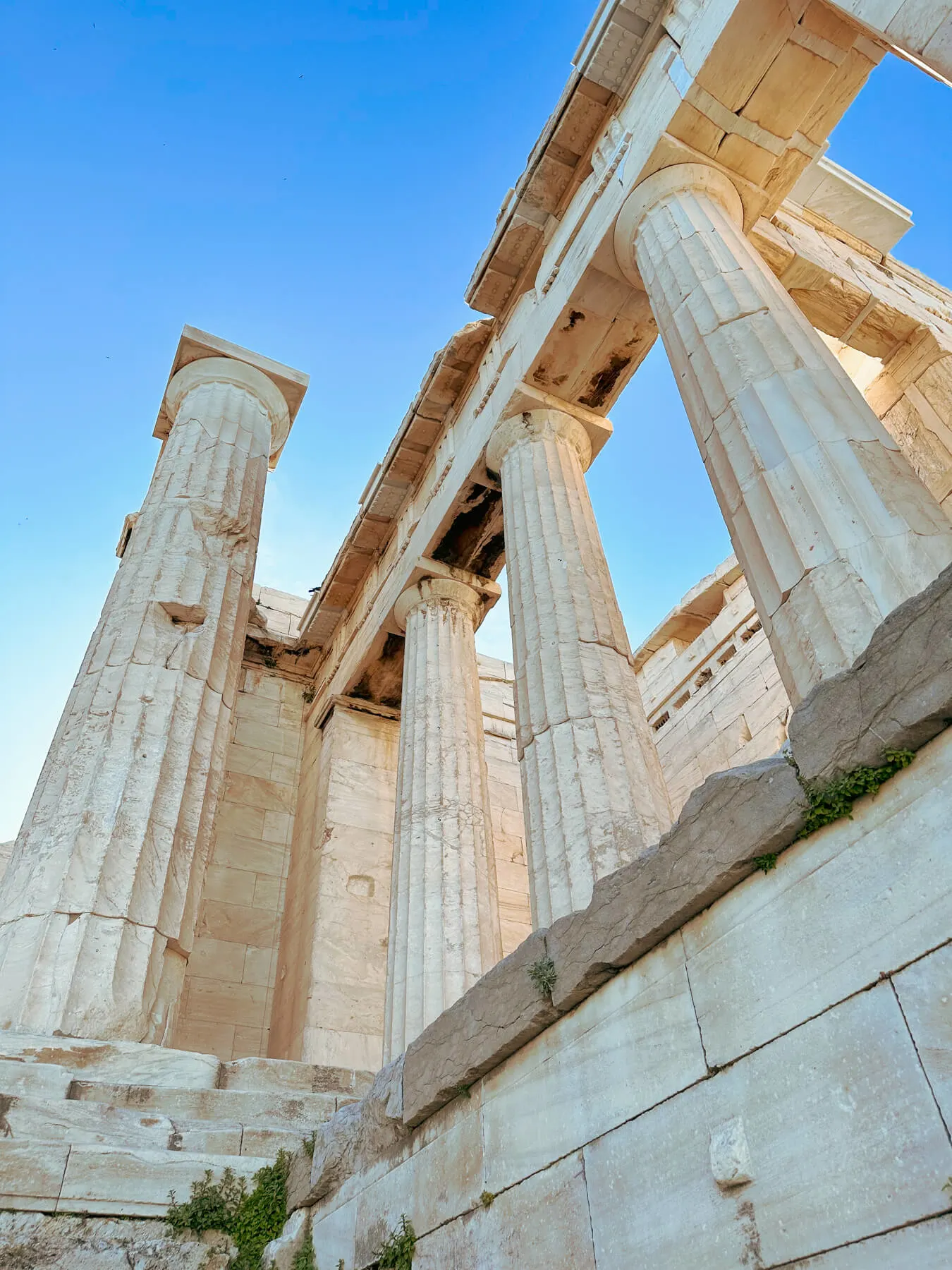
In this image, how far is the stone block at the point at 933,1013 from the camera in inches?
106

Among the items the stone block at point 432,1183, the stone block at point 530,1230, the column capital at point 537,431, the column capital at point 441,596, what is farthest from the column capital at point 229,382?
the stone block at point 530,1230

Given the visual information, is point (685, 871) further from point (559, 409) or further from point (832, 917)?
point (559, 409)

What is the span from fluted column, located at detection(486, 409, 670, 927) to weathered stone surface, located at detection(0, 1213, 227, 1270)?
3823 mm

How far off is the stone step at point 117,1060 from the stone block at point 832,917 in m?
6.01

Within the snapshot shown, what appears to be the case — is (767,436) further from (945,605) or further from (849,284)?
(849,284)

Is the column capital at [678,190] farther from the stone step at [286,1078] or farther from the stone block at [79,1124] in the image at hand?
the stone block at [79,1124]

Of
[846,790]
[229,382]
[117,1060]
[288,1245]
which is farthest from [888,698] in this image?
[229,382]

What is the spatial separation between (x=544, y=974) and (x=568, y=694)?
5.59m

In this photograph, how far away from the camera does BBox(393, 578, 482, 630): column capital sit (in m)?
15.8

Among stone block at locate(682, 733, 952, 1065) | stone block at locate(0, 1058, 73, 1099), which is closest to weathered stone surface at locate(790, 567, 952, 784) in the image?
stone block at locate(682, 733, 952, 1065)

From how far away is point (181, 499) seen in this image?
14.1 metres

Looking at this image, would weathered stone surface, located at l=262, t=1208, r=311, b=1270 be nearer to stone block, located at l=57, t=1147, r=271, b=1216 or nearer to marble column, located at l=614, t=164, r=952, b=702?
stone block, located at l=57, t=1147, r=271, b=1216

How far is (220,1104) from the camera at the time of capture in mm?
7793

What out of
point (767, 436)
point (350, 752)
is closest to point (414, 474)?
point (350, 752)
